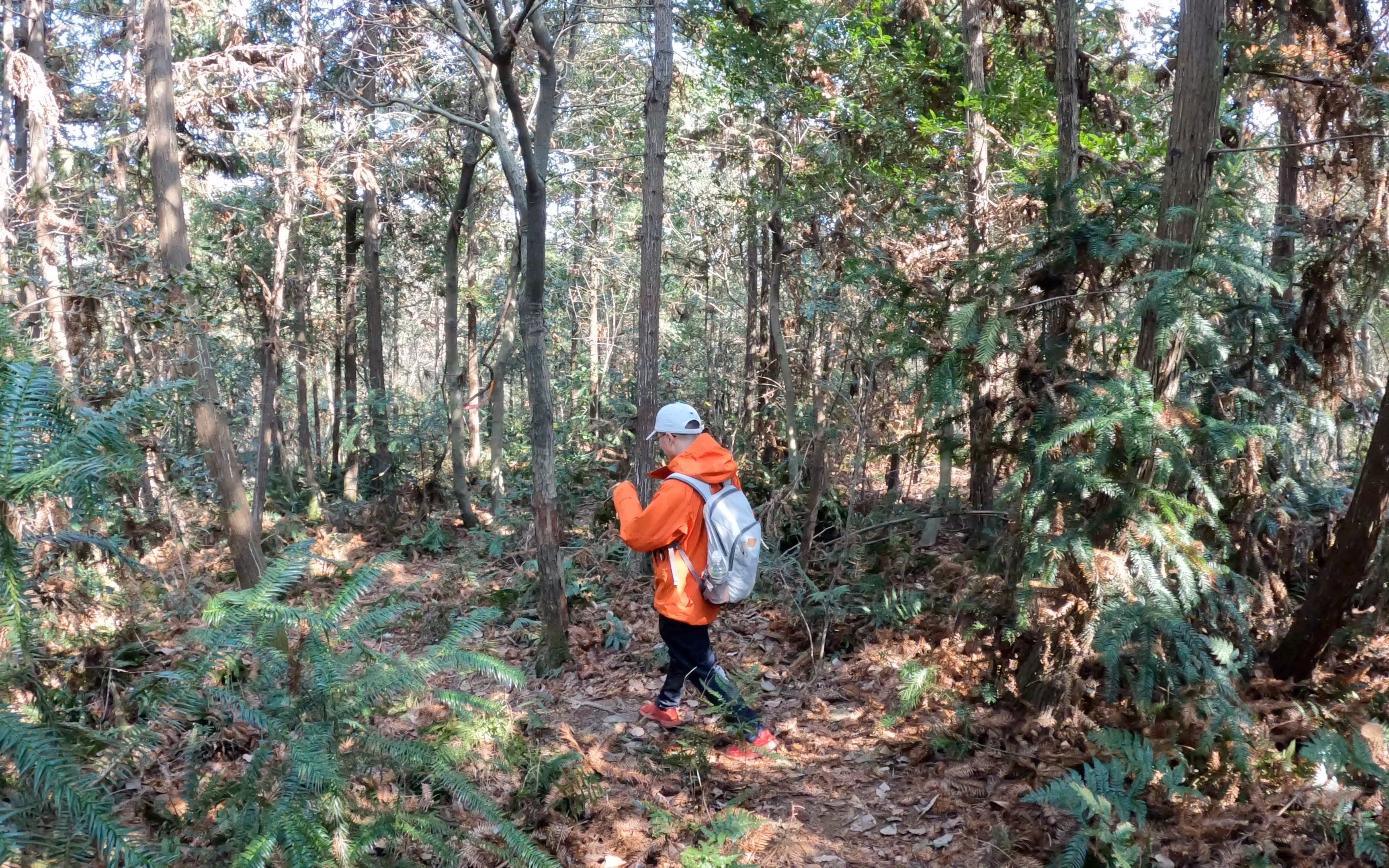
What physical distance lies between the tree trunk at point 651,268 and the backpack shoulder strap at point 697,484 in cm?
317

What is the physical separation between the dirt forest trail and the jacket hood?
1.66 metres

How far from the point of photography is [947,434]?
19.1 feet

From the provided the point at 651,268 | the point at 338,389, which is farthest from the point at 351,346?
the point at 651,268

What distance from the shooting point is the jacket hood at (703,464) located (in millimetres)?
5000

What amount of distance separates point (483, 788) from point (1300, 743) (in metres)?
4.27

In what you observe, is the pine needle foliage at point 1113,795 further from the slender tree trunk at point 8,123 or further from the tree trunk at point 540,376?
the slender tree trunk at point 8,123

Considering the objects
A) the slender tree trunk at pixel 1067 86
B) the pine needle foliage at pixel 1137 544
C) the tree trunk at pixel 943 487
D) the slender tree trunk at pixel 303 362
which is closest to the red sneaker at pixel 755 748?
the pine needle foliage at pixel 1137 544

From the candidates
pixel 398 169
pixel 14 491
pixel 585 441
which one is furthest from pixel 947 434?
pixel 398 169

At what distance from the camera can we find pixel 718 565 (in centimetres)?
491

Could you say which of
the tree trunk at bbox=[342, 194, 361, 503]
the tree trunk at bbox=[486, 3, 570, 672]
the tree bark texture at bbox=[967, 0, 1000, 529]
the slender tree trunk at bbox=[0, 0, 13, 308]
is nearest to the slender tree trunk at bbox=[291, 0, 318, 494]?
the tree trunk at bbox=[342, 194, 361, 503]

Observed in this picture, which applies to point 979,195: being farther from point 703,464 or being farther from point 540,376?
point 540,376

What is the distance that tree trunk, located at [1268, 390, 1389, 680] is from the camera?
14.9 feet

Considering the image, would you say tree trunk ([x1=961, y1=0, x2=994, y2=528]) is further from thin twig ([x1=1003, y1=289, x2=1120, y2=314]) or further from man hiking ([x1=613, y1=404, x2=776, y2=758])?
man hiking ([x1=613, y1=404, x2=776, y2=758])

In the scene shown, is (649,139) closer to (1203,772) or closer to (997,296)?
(997,296)
